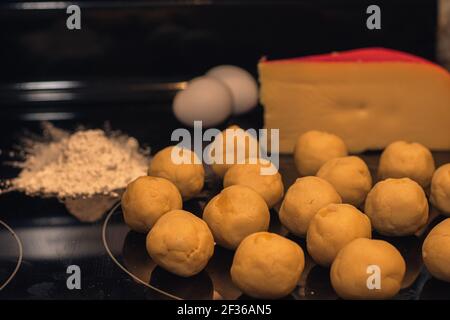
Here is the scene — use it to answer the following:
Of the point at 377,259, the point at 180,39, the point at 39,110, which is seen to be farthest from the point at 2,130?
the point at 377,259

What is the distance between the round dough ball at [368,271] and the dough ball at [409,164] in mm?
332

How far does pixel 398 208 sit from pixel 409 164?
196 millimetres

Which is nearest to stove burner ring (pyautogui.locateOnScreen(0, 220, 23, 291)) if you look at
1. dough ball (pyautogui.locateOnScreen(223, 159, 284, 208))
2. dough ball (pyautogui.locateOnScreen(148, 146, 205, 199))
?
dough ball (pyautogui.locateOnScreen(148, 146, 205, 199))

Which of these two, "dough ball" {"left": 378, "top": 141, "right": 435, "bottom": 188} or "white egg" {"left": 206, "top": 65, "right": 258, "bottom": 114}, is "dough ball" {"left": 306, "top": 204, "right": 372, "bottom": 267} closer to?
"dough ball" {"left": 378, "top": 141, "right": 435, "bottom": 188}

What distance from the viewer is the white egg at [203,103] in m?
1.78

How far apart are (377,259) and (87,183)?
65 cm

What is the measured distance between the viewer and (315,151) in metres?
1.56

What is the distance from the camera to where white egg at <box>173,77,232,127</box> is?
1.78 metres

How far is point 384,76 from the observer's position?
1.70m

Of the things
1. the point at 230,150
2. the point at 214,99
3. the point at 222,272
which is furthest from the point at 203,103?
the point at 222,272

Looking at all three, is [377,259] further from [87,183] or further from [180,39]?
[180,39]

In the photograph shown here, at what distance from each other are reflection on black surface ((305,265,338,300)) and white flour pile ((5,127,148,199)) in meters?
0.46

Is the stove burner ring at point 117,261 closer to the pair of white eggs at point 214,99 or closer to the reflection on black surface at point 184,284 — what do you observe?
the reflection on black surface at point 184,284

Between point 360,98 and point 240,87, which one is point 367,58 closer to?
point 360,98
